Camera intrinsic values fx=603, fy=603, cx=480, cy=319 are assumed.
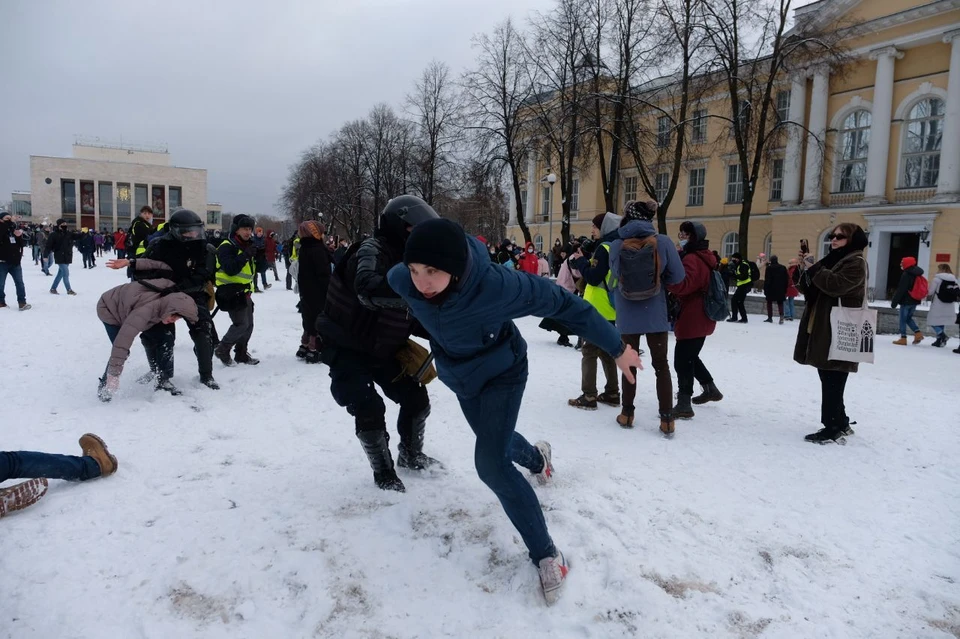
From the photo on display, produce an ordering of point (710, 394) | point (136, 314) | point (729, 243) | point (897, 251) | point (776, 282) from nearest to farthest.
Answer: point (136, 314)
point (710, 394)
point (776, 282)
point (897, 251)
point (729, 243)

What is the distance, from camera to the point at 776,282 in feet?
53.0

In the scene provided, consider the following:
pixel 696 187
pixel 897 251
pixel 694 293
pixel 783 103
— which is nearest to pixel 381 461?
pixel 694 293

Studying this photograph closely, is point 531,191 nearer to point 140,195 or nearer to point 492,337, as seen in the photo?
point 492,337

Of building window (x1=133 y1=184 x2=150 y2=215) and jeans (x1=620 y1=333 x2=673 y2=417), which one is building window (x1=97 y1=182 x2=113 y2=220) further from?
jeans (x1=620 y1=333 x2=673 y2=417)

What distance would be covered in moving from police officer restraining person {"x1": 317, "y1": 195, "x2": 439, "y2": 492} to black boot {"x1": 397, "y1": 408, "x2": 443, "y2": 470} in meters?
0.29

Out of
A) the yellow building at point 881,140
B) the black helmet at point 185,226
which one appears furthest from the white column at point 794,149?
the black helmet at point 185,226

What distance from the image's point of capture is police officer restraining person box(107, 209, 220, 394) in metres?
5.99

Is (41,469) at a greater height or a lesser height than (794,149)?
lesser

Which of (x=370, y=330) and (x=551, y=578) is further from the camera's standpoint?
(x=370, y=330)

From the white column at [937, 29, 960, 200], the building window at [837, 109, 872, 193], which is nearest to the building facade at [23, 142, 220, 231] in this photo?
the building window at [837, 109, 872, 193]

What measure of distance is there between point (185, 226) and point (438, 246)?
14.8 ft

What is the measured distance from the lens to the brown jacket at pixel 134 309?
563 cm

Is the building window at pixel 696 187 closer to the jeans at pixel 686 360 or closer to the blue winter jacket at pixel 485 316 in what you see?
the jeans at pixel 686 360

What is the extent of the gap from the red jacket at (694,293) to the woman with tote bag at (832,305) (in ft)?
2.69
